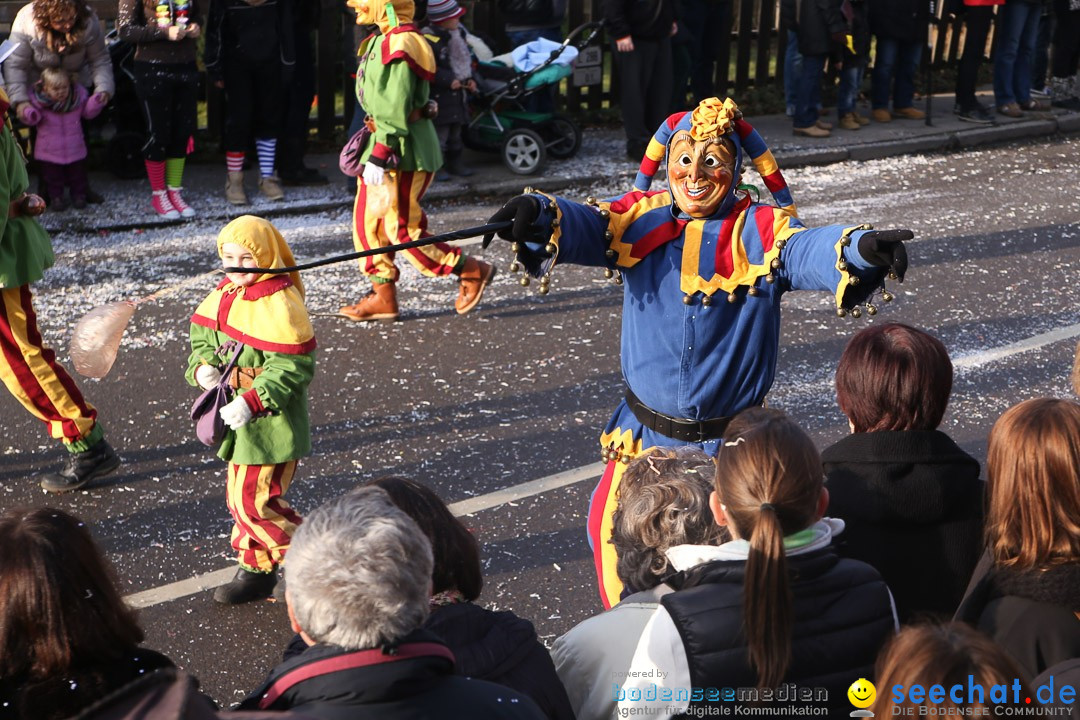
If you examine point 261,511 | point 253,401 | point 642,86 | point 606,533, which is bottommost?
point 261,511

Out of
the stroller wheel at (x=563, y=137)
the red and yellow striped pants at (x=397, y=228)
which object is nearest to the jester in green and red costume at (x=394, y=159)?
the red and yellow striped pants at (x=397, y=228)

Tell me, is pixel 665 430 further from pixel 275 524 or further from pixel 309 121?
pixel 309 121

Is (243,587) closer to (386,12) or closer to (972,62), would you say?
(386,12)

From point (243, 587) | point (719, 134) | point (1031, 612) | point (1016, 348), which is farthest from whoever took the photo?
point (1016, 348)

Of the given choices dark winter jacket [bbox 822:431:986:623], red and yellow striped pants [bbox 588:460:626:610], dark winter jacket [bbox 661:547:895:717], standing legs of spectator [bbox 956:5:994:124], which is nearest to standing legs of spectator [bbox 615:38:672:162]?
standing legs of spectator [bbox 956:5:994:124]

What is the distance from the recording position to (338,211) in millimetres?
9781

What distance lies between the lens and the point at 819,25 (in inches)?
447

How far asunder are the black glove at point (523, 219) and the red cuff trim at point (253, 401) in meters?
1.14

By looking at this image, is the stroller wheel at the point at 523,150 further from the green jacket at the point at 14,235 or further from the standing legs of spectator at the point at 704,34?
the green jacket at the point at 14,235

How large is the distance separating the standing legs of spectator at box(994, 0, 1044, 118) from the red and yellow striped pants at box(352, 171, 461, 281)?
24.6ft

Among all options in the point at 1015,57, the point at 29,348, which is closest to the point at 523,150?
the point at 1015,57

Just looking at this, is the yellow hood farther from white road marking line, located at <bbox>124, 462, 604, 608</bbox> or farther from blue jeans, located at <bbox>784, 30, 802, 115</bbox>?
blue jeans, located at <bbox>784, 30, 802, 115</bbox>

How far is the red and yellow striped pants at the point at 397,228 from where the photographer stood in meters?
7.53

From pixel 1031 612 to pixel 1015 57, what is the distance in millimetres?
11409
